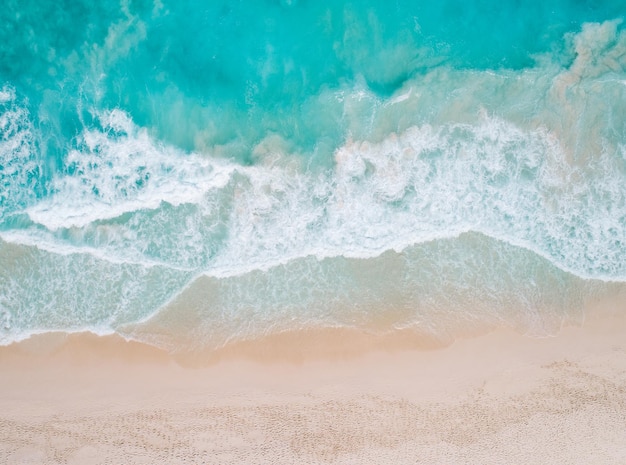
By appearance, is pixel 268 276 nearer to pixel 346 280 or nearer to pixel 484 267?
pixel 346 280

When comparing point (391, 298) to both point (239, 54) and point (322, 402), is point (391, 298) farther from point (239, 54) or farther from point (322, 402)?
point (239, 54)

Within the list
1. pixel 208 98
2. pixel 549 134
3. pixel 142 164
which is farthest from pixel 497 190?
pixel 142 164

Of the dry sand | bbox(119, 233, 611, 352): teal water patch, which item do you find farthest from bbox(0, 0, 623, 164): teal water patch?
the dry sand

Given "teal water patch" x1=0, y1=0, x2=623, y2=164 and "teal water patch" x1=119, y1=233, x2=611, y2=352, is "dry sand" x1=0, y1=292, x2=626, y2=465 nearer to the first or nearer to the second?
"teal water patch" x1=119, y1=233, x2=611, y2=352

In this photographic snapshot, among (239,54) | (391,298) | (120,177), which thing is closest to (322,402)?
(391,298)

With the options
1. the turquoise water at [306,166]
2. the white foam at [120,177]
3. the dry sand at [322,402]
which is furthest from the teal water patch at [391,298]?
the white foam at [120,177]

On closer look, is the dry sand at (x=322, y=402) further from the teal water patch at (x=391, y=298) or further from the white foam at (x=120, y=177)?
the white foam at (x=120, y=177)
